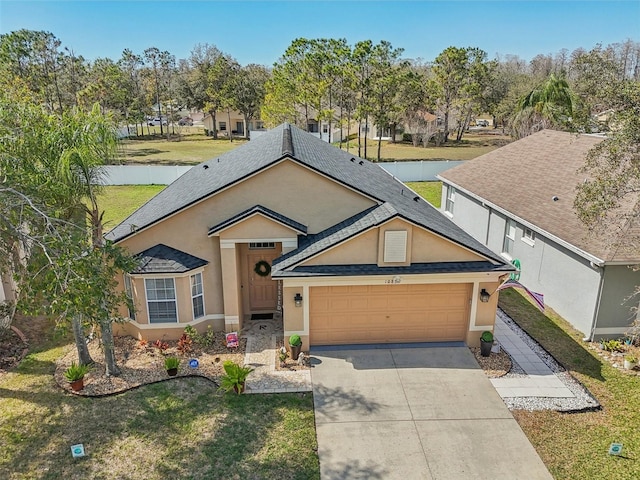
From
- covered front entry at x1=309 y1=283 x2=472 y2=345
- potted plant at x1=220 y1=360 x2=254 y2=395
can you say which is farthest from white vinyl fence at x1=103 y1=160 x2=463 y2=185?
potted plant at x1=220 y1=360 x2=254 y2=395

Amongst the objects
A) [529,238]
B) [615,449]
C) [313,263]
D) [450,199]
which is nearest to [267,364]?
[313,263]

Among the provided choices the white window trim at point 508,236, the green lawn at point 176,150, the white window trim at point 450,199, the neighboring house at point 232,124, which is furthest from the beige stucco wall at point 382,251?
the neighboring house at point 232,124

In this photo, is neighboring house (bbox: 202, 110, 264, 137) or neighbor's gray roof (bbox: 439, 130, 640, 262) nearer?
neighbor's gray roof (bbox: 439, 130, 640, 262)

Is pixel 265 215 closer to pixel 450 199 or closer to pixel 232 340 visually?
pixel 232 340

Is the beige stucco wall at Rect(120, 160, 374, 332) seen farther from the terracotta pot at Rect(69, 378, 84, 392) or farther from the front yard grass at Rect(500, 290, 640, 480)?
the front yard grass at Rect(500, 290, 640, 480)

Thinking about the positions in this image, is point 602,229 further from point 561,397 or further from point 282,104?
point 282,104

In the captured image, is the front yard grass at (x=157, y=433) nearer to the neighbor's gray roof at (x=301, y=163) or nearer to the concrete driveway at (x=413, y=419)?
the concrete driveway at (x=413, y=419)
